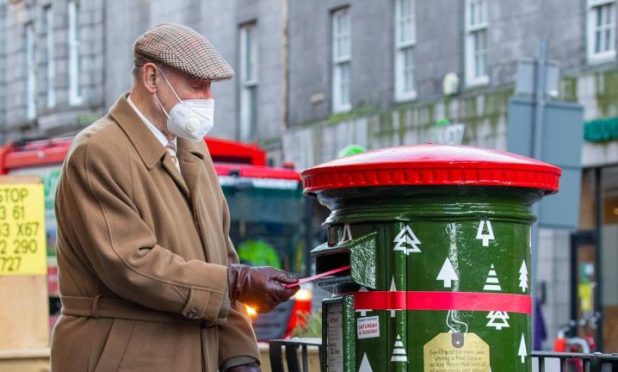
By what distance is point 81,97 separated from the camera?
3988 cm

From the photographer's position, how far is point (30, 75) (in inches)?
1671

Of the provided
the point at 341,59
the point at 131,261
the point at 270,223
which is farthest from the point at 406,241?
the point at 341,59

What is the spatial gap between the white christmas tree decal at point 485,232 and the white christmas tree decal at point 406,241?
0.19 metres

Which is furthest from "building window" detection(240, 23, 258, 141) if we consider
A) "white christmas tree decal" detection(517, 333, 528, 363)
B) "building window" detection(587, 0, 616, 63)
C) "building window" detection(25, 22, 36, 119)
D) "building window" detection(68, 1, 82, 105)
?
"white christmas tree decal" detection(517, 333, 528, 363)

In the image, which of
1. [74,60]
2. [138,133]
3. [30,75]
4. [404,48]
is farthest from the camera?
[30,75]

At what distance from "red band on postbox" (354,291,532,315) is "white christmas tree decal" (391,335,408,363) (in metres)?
0.10

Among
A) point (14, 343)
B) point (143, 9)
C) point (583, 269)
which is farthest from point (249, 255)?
point (143, 9)

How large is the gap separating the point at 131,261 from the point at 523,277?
48.3 inches

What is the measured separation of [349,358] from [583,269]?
62.2ft

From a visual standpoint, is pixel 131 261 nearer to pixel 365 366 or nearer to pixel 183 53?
pixel 183 53

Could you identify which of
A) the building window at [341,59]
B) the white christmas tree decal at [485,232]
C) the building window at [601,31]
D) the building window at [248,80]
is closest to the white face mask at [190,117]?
the white christmas tree decal at [485,232]

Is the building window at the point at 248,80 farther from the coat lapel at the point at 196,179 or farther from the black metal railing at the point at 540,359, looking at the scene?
the coat lapel at the point at 196,179

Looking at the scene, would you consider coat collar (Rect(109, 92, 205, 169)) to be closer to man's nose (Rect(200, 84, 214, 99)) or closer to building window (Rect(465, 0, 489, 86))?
man's nose (Rect(200, 84, 214, 99))

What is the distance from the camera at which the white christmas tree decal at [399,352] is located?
5.01 m
